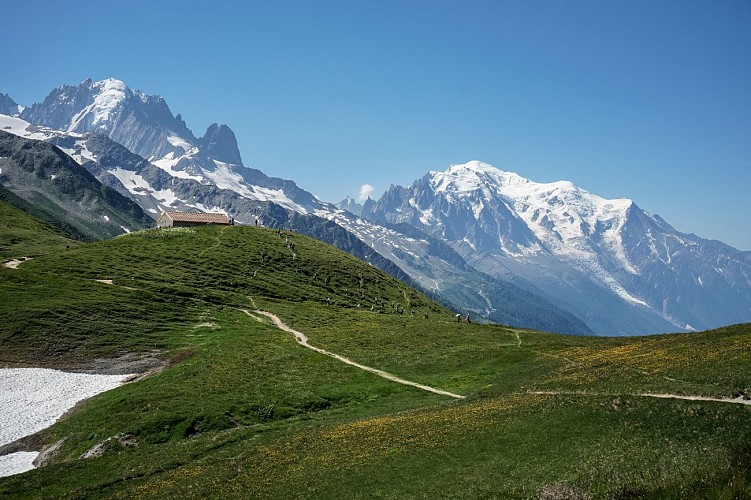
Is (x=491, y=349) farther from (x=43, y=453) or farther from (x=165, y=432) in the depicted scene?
(x=43, y=453)

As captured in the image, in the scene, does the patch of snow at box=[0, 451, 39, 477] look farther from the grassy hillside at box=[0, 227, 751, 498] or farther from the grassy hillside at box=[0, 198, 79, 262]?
the grassy hillside at box=[0, 198, 79, 262]

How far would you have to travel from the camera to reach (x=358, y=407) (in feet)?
177

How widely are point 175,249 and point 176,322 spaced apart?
61927 millimetres

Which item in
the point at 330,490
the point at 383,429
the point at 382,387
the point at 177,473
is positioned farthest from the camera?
the point at 382,387

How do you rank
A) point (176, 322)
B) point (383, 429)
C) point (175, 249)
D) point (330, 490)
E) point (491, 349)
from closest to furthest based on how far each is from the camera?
1. point (330, 490)
2. point (383, 429)
3. point (491, 349)
4. point (176, 322)
5. point (175, 249)

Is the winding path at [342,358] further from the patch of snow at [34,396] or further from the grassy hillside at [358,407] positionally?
the patch of snow at [34,396]

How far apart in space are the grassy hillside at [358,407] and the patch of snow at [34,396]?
10.1 ft

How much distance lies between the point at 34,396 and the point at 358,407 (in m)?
39.6

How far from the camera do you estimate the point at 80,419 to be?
175 feet

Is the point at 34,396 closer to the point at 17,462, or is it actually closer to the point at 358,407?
the point at 17,462

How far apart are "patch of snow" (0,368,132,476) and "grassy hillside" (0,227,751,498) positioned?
3081 mm

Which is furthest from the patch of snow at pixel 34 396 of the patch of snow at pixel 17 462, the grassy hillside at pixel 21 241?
the grassy hillside at pixel 21 241

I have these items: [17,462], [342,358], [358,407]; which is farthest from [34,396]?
[358,407]

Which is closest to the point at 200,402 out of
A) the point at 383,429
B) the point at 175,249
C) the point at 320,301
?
the point at 383,429
